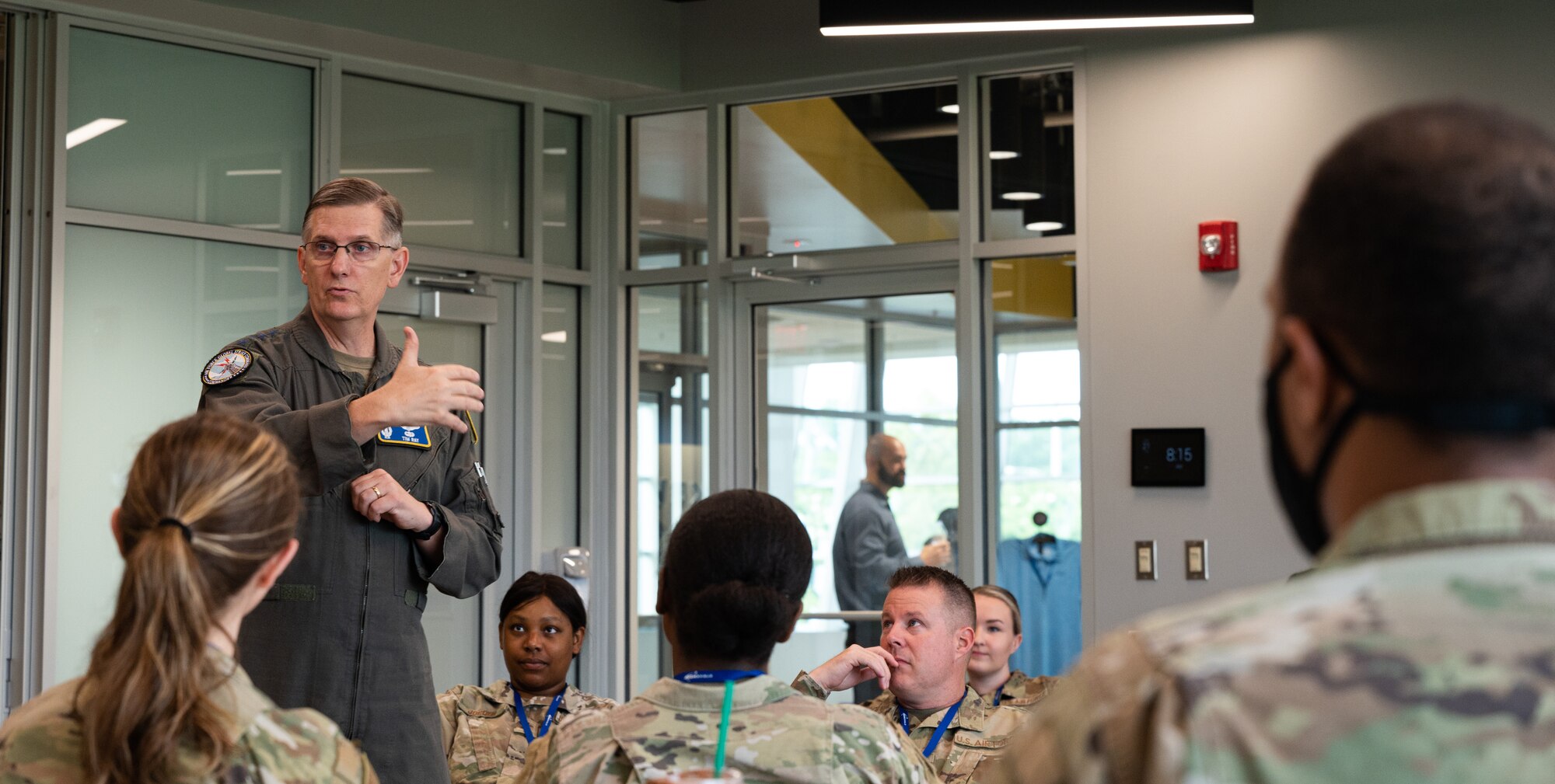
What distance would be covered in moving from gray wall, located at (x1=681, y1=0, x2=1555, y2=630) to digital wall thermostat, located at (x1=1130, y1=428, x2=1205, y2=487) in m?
0.04

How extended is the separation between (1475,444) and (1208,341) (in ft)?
14.3

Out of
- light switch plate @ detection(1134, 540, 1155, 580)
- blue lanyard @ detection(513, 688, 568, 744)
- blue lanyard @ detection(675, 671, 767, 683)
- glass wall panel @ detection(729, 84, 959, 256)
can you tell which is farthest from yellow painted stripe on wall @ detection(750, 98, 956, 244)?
blue lanyard @ detection(675, 671, 767, 683)

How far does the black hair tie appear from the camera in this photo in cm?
158

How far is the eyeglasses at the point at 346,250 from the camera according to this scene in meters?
2.65

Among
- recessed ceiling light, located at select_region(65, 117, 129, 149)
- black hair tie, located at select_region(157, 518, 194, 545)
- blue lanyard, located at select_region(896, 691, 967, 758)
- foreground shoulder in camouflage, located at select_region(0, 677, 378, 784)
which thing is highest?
recessed ceiling light, located at select_region(65, 117, 129, 149)

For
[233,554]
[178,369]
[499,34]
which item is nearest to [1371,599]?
[233,554]

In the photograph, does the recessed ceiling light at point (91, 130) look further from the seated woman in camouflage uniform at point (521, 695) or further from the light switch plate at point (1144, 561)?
the light switch plate at point (1144, 561)

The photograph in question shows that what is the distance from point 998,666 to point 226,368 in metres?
2.17

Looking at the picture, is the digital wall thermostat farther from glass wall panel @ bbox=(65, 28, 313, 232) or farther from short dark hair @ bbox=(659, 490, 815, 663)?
short dark hair @ bbox=(659, 490, 815, 663)

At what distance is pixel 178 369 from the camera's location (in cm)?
497

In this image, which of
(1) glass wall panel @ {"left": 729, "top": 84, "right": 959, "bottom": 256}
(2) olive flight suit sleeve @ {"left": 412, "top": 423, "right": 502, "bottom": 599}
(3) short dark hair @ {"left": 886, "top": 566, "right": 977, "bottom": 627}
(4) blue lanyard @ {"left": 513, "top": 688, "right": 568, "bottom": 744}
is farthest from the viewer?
(1) glass wall panel @ {"left": 729, "top": 84, "right": 959, "bottom": 256}

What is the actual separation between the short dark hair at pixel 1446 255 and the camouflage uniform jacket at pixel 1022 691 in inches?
120

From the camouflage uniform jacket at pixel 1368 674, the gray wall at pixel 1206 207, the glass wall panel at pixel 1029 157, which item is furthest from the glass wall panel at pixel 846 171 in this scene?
the camouflage uniform jacket at pixel 1368 674

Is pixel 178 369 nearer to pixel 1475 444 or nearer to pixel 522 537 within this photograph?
pixel 522 537
